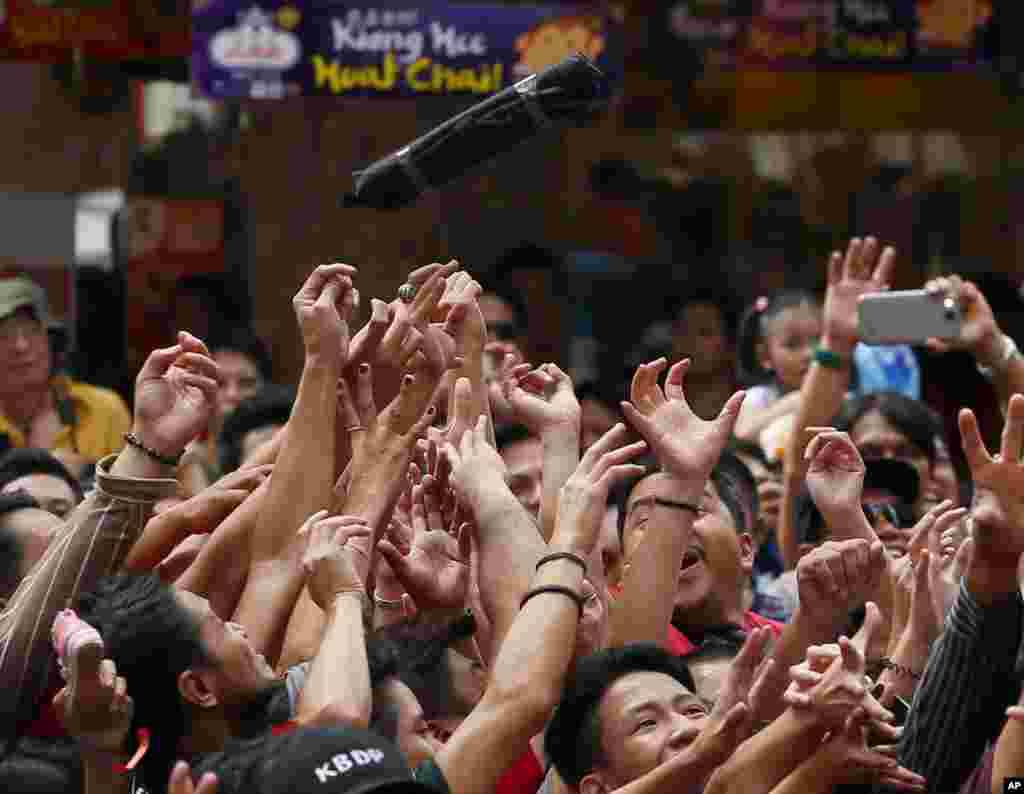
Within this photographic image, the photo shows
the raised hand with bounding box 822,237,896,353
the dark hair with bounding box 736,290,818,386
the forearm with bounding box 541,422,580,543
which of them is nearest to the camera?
the forearm with bounding box 541,422,580,543

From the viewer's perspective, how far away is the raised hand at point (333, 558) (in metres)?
4.25

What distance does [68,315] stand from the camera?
9914mm

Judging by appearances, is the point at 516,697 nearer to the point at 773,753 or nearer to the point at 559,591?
the point at 559,591

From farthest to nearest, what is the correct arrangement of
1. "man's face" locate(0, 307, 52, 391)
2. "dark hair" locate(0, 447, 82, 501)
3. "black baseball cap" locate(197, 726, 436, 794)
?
1. "man's face" locate(0, 307, 52, 391)
2. "dark hair" locate(0, 447, 82, 501)
3. "black baseball cap" locate(197, 726, 436, 794)

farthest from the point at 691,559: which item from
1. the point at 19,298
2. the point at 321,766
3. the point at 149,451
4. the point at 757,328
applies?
the point at 757,328

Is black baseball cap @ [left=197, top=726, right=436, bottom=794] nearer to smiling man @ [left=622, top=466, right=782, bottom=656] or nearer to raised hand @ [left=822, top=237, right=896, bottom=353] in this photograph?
smiling man @ [left=622, top=466, right=782, bottom=656]

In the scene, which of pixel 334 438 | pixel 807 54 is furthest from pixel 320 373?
pixel 807 54

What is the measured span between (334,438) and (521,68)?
4.43 m

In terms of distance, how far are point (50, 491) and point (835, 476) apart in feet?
7.03

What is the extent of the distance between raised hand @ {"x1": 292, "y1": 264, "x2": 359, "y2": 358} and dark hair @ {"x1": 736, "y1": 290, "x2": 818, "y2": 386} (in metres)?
3.74

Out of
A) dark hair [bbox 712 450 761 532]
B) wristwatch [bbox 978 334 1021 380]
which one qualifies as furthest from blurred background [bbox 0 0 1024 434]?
wristwatch [bbox 978 334 1021 380]

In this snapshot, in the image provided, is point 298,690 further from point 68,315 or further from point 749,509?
point 68,315

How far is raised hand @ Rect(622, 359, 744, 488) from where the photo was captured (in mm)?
4910

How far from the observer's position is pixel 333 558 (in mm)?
4262
